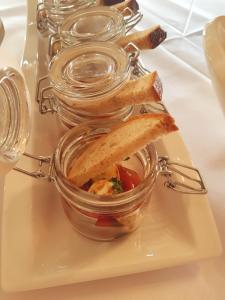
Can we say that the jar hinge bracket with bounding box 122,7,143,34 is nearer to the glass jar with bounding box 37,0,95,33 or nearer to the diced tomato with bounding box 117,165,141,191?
the glass jar with bounding box 37,0,95,33

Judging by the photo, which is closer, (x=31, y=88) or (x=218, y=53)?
(x=218, y=53)

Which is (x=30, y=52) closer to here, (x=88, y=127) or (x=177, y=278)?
(x=88, y=127)

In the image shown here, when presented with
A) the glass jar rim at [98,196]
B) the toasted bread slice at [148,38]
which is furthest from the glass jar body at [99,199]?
the toasted bread slice at [148,38]

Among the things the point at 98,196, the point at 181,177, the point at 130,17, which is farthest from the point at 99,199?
the point at 130,17

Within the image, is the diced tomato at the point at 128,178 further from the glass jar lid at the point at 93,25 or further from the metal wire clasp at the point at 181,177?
the glass jar lid at the point at 93,25

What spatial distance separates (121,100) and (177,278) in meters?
0.21

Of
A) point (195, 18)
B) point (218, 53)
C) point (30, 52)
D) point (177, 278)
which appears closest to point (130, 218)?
point (177, 278)

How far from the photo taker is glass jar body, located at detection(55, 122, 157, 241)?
0.40 m

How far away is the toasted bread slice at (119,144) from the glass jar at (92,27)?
219 millimetres

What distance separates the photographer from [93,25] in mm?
646

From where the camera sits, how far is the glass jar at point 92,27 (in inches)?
24.0

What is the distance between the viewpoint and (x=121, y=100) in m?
0.49

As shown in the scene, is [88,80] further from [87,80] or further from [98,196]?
[98,196]

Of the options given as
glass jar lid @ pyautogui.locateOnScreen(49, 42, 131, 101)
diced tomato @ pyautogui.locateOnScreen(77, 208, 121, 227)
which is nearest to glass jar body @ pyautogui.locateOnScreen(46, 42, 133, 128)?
glass jar lid @ pyautogui.locateOnScreen(49, 42, 131, 101)
